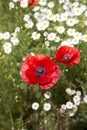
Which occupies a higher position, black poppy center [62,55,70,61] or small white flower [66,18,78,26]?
small white flower [66,18,78,26]

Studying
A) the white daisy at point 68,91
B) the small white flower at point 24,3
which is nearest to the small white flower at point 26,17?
the small white flower at point 24,3

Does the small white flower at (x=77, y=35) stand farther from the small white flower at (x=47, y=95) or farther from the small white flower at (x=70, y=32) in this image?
the small white flower at (x=47, y=95)

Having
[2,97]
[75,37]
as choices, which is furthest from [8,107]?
[75,37]

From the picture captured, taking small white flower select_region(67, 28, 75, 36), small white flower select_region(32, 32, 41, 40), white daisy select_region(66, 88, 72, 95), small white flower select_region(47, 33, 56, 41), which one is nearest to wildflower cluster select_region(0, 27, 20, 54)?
small white flower select_region(32, 32, 41, 40)

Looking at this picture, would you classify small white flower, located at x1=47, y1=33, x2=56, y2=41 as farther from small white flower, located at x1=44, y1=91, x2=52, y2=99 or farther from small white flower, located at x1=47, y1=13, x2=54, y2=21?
small white flower, located at x1=44, y1=91, x2=52, y2=99

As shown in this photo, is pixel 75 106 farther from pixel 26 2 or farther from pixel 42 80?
pixel 26 2

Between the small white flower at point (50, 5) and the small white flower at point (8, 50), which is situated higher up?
the small white flower at point (50, 5)
